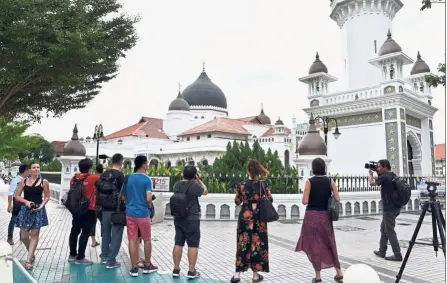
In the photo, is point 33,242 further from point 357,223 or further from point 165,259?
point 357,223

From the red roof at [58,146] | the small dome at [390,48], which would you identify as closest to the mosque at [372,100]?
the small dome at [390,48]

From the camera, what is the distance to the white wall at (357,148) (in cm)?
1969

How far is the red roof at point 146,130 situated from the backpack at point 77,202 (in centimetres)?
3588

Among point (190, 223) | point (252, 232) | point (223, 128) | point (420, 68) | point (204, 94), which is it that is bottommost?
point (252, 232)

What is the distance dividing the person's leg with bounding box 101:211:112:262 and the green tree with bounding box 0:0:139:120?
2656 millimetres

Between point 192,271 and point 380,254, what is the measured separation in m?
3.49

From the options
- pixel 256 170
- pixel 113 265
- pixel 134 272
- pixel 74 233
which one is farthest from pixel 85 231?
pixel 256 170

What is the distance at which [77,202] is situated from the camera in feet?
18.2

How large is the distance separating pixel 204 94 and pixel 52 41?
1651 inches

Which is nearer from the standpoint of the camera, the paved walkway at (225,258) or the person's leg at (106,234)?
the paved walkway at (225,258)

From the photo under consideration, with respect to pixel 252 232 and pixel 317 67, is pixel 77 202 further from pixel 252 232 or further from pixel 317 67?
pixel 317 67

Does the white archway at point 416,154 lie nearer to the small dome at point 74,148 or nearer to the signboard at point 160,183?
the signboard at point 160,183

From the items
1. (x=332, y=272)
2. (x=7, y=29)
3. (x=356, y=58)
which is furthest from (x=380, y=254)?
(x=356, y=58)

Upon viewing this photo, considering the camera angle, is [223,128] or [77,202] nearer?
[77,202]
